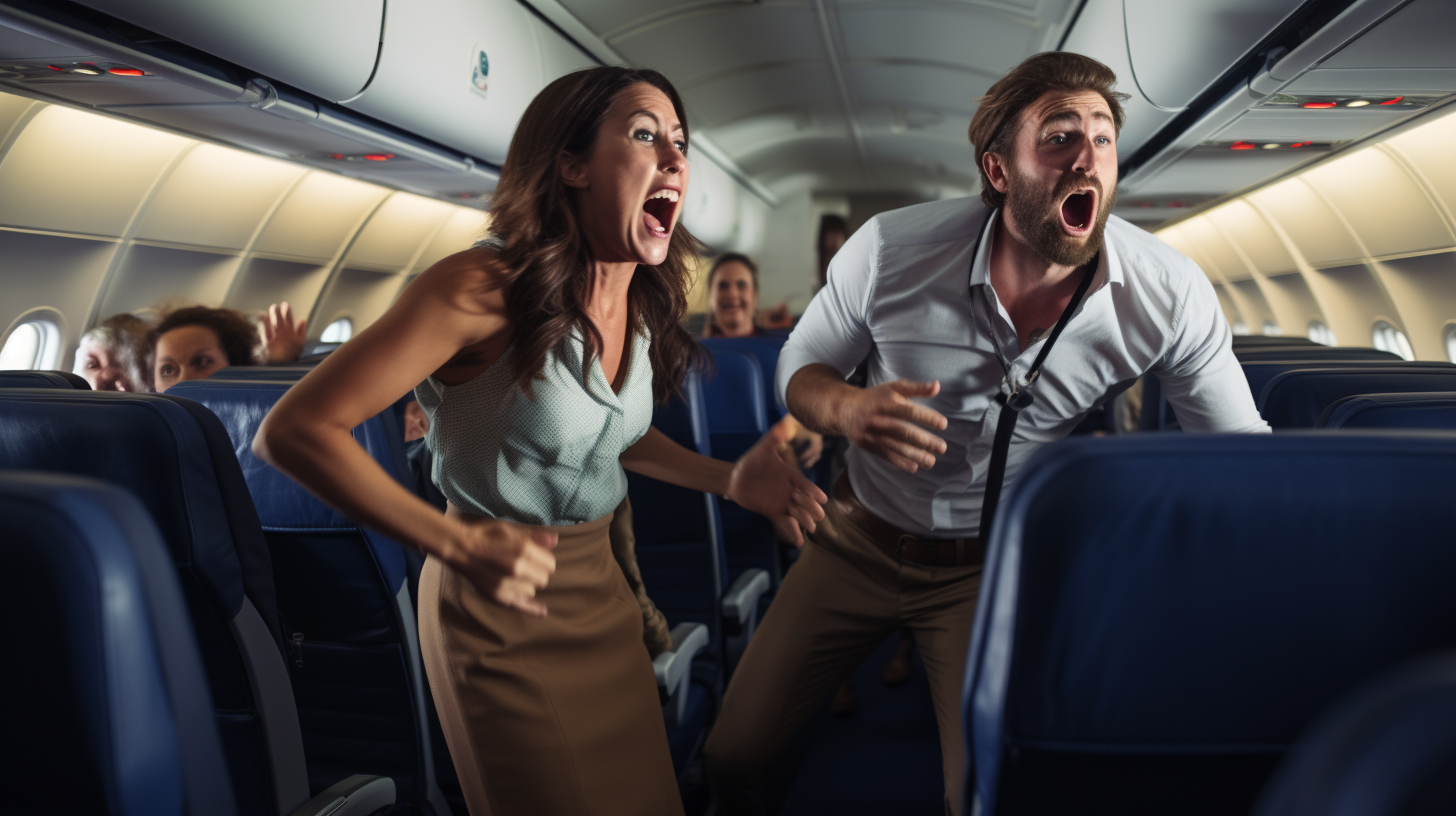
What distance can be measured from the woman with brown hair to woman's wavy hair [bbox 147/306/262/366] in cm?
203

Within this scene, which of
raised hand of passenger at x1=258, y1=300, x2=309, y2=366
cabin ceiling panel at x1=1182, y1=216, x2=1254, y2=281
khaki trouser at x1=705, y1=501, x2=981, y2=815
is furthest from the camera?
cabin ceiling panel at x1=1182, y1=216, x2=1254, y2=281

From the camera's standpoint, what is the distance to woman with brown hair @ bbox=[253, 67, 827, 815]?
1.27 m

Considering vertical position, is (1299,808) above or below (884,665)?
above

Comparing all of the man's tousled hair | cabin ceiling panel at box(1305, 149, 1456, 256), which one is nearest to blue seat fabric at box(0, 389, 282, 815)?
the man's tousled hair

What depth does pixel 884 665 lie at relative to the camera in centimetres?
350

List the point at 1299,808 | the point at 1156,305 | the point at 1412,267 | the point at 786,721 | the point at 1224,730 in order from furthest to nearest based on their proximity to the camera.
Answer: the point at 1412,267, the point at 786,721, the point at 1156,305, the point at 1224,730, the point at 1299,808

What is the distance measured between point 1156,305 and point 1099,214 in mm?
235

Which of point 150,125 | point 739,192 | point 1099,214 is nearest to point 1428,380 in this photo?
point 1099,214

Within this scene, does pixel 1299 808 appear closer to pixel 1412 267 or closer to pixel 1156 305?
pixel 1156 305

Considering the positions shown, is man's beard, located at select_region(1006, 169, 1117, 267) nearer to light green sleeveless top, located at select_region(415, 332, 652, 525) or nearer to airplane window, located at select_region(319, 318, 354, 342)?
light green sleeveless top, located at select_region(415, 332, 652, 525)

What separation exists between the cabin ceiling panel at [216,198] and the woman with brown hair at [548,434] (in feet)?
15.6

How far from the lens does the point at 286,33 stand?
299cm

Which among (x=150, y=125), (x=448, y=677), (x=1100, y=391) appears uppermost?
(x=150, y=125)

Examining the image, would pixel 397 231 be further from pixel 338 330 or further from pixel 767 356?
pixel 767 356
